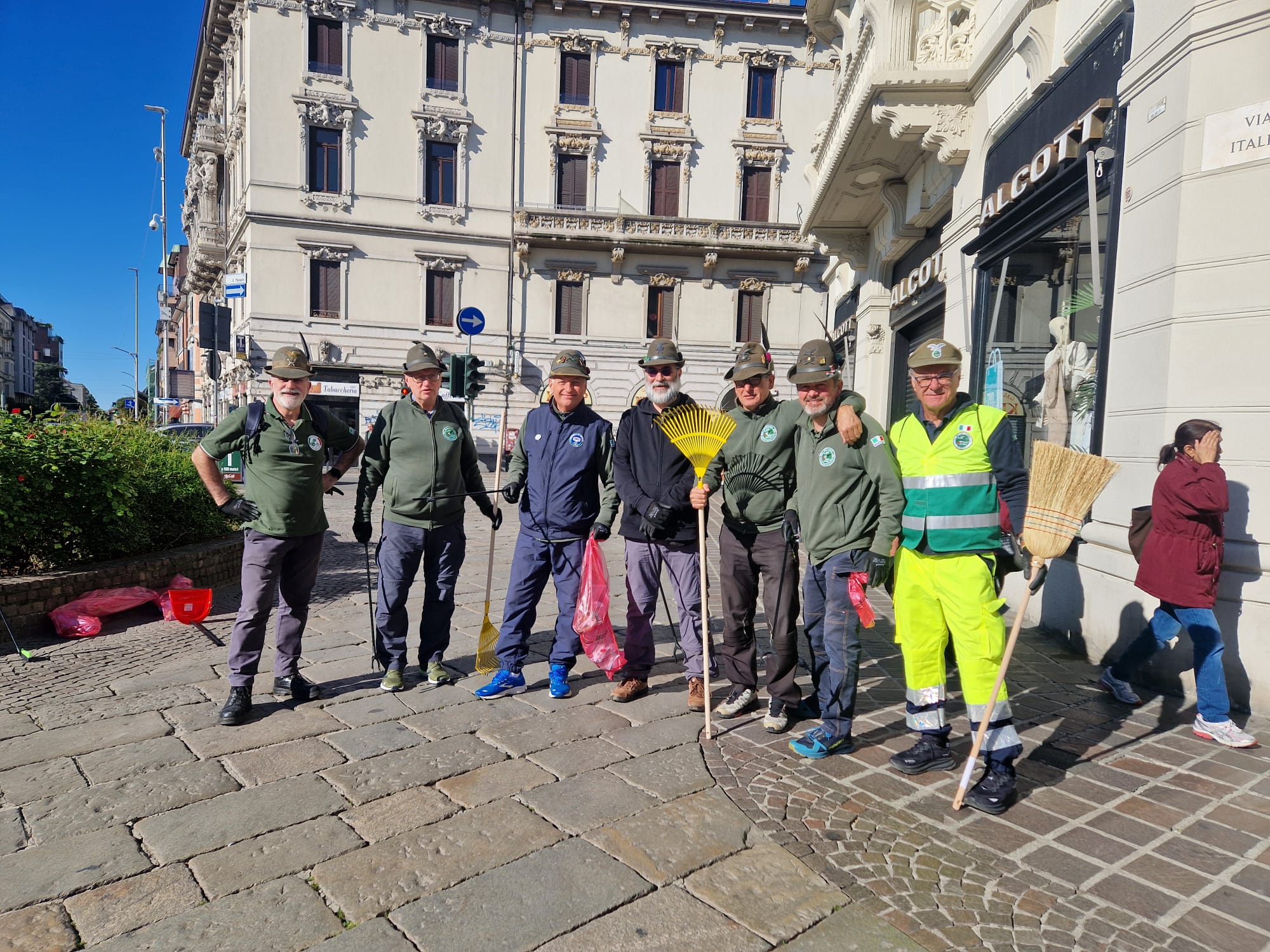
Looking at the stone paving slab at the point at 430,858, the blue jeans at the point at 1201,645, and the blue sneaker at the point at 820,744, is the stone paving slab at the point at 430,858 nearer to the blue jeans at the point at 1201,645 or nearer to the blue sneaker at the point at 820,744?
the blue sneaker at the point at 820,744

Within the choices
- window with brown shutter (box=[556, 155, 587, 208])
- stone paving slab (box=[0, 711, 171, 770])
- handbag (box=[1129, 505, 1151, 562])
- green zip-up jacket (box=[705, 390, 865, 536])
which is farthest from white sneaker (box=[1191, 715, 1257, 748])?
window with brown shutter (box=[556, 155, 587, 208])

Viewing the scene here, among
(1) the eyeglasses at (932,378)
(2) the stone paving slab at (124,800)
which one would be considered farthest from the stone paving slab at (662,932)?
(1) the eyeglasses at (932,378)

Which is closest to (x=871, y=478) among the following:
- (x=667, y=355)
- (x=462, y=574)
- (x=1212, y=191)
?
(x=667, y=355)

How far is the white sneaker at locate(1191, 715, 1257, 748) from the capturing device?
4164mm

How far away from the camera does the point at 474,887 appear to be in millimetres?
2791

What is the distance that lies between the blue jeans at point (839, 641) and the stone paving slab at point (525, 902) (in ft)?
5.01

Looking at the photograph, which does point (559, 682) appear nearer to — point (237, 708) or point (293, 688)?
point (293, 688)

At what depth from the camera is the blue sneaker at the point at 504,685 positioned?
4762 millimetres

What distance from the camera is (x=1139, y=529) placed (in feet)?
15.8

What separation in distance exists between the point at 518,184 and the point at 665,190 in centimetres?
540

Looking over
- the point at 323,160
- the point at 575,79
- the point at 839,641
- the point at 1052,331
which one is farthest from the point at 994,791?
the point at 575,79

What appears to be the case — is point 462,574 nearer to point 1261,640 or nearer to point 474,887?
point 474,887

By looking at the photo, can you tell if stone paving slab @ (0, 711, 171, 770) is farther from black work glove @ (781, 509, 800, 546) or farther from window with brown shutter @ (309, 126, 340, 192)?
window with brown shutter @ (309, 126, 340, 192)

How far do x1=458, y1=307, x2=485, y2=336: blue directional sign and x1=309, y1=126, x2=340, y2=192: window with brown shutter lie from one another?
15.5 m
